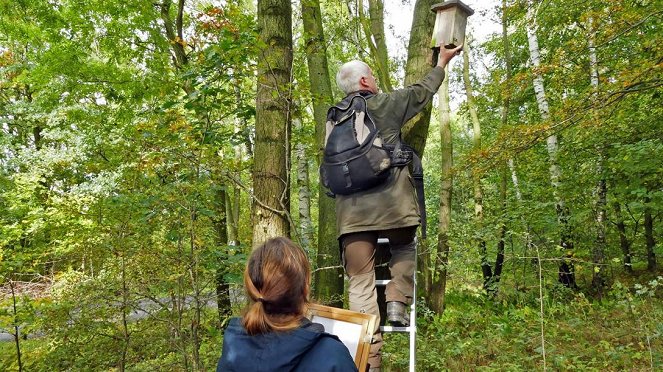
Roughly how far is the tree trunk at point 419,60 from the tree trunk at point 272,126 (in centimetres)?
114

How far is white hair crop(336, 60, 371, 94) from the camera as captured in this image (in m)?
3.06

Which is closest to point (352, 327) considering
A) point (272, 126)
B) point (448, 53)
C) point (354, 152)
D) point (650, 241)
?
point (354, 152)

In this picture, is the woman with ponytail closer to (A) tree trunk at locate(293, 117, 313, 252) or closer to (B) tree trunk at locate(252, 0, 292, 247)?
(B) tree trunk at locate(252, 0, 292, 247)

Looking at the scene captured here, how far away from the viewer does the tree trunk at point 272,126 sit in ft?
10.7

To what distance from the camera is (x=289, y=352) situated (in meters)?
1.53

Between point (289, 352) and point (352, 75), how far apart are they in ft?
6.92

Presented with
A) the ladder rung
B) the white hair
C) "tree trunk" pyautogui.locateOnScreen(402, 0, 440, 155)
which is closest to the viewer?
the ladder rung

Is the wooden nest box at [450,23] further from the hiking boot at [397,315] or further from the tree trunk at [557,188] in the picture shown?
the tree trunk at [557,188]

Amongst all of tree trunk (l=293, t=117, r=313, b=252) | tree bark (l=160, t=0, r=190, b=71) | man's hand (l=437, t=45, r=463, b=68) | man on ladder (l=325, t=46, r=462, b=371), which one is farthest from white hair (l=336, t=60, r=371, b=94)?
tree bark (l=160, t=0, r=190, b=71)

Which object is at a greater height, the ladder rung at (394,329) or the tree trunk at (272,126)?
the tree trunk at (272,126)

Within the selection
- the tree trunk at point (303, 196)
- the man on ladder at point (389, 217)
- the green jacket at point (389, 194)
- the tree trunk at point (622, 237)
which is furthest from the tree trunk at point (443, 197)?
the green jacket at point (389, 194)

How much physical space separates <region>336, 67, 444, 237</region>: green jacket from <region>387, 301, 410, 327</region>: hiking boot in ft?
1.78

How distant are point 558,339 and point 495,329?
2.75 feet

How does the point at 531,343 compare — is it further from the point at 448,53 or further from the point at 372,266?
the point at 448,53
